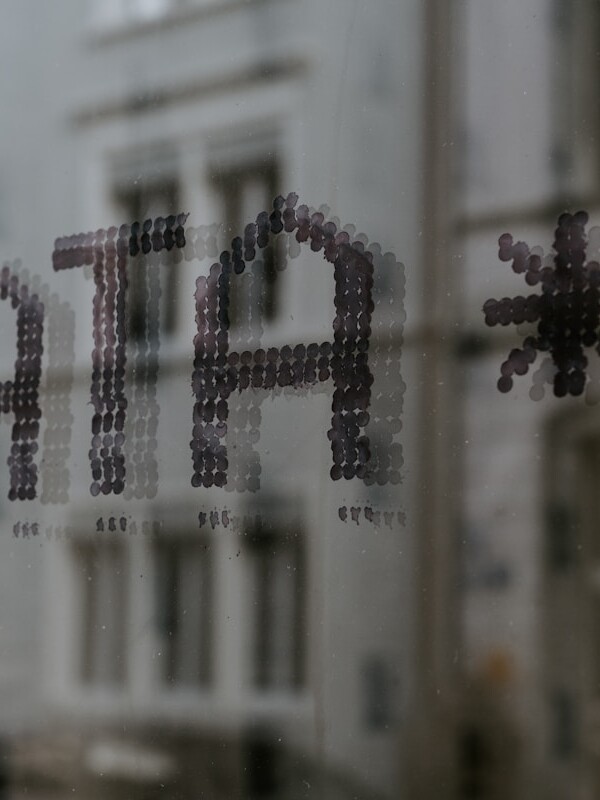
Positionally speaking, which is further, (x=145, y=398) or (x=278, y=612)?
(x=145, y=398)

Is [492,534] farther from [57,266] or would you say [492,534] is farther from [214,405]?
[57,266]

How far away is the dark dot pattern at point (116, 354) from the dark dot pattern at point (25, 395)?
0.31ft

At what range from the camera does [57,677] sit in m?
1.55

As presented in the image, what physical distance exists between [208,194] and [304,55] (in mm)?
190

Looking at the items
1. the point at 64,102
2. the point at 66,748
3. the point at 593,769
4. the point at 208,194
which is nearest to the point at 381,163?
the point at 208,194

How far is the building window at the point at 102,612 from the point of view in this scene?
1.48m

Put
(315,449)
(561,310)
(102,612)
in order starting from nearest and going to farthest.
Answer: (561,310), (315,449), (102,612)

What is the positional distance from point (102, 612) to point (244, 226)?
48 cm

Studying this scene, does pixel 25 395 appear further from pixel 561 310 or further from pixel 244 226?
pixel 561 310

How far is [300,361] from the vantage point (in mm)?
1374

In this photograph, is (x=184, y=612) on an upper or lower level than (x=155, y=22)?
lower

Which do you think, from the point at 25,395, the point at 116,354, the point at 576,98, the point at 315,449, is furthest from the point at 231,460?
the point at 576,98

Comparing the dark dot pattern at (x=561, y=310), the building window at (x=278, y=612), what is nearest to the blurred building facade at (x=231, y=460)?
the building window at (x=278, y=612)

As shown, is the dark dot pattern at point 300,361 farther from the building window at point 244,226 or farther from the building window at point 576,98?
the building window at point 576,98
